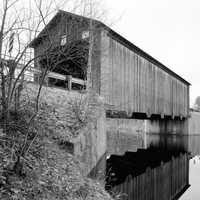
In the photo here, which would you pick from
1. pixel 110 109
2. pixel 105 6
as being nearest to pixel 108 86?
pixel 110 109

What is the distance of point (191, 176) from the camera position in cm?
1068

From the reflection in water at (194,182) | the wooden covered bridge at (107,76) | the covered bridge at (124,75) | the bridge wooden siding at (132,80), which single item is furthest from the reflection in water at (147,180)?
the bridge wooden siding at (132,80)

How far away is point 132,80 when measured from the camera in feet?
48.8

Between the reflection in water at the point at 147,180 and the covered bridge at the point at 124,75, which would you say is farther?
the covered bridge at the point at 124,75

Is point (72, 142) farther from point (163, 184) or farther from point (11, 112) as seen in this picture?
point (163, 184)

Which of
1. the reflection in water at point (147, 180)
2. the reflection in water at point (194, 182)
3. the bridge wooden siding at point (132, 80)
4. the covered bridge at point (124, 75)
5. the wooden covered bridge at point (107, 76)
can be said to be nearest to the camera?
the wooden covered bridge at point (107, 76)

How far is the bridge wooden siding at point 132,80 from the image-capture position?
12469mm

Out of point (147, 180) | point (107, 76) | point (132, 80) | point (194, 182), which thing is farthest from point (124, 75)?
point (194, 182)

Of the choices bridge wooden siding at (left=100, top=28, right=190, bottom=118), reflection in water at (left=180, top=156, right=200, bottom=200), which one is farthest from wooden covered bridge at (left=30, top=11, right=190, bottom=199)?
reflection in water at (left=180, top=156, right=200, bottom=200)

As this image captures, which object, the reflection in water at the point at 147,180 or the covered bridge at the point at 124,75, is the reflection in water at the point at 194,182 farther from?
the covered bridge at the point at 124,75

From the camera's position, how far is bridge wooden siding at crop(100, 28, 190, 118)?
12.5m

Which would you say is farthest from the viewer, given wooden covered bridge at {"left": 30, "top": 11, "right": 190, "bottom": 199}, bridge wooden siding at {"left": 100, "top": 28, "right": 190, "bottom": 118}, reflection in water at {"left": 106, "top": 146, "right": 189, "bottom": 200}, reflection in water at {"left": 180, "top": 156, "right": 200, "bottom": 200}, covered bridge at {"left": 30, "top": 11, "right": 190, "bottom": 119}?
bridge wooden siding at {"left": 100, "top": 28, "right": 190, "bottom": 118}

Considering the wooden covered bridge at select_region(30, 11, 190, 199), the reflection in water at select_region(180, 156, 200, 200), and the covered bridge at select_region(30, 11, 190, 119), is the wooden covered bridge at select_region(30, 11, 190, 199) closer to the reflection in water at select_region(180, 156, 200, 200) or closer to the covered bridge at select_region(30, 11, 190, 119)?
the covered bridge at select_region(30, 11, 190, 119)

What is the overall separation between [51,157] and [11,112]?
1.26m
